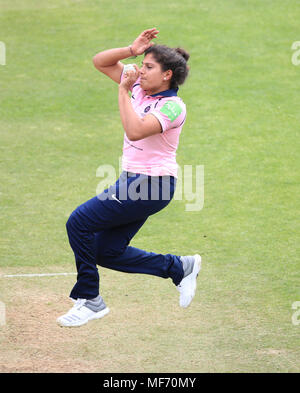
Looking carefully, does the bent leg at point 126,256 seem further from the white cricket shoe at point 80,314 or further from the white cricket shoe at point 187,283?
the white cricket shoe at point 80,314

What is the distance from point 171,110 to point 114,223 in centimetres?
116

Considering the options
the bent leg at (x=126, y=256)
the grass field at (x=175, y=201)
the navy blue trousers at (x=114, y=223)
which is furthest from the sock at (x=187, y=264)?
the grass field at (x=175, y=201)

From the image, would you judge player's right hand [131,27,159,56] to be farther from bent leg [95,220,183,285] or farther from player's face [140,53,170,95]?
bent leg [95,220,183,285]

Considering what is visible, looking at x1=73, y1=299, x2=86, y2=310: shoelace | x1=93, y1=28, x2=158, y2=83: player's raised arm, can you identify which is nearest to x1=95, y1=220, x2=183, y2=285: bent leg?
x1=73, y1=299, x2=86, y2=310: shoelace

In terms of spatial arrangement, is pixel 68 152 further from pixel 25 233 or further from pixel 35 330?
pixel 35 330

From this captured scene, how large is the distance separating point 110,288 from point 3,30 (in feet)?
31.6

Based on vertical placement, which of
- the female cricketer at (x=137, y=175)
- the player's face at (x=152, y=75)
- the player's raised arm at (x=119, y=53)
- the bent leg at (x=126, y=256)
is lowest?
the bent leg at (x=126, y=256)

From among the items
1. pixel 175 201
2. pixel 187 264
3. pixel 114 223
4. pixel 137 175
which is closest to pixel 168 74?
pixel 137 175

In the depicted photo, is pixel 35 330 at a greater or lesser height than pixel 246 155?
lesser

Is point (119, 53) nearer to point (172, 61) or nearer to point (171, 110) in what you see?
point (172, 61)

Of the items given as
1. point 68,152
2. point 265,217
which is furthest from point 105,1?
point 265,217

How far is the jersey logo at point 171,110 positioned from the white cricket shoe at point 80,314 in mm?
1956

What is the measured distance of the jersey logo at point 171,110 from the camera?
6.78 metres

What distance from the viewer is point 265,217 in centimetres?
1078
